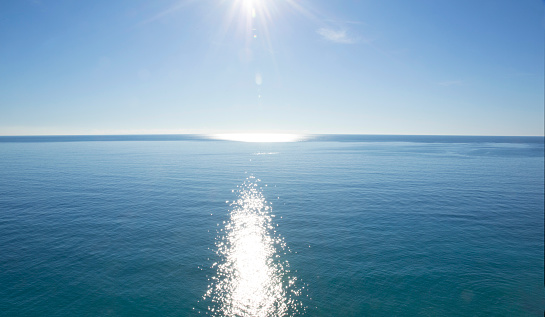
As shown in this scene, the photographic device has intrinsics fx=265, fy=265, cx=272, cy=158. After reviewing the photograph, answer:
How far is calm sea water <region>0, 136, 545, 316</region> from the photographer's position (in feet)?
97.3

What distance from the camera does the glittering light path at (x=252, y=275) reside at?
29.0 m

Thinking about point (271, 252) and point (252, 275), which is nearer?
point (252, 275)

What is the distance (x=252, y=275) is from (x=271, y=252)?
20.6 feet

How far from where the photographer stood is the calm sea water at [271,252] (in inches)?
1168

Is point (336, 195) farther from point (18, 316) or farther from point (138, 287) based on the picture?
point (18, 316)

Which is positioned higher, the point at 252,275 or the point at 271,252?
the point at 271,252

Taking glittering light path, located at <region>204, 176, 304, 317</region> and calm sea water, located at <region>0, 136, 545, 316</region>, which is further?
calm sea water, located at <region>0, 136, 545, 316</region>

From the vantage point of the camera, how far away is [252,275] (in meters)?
34.4

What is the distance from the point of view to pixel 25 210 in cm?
5616

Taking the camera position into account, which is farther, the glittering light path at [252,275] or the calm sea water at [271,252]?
the calm sea water at [271,252]

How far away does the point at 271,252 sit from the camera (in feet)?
132

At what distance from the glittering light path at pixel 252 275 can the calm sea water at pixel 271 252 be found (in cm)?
17

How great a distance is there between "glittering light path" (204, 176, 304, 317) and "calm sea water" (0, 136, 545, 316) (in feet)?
0.56

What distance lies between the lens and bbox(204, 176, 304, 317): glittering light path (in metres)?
29.0
